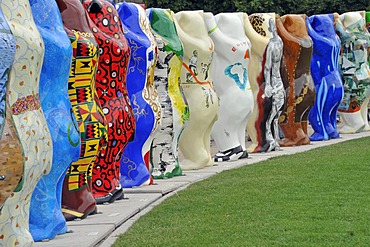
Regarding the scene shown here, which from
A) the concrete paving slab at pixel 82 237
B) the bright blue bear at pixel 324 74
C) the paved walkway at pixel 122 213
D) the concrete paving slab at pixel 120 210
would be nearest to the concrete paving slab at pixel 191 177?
the paved walkway at pixel 122 213

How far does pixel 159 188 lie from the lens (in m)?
11.9

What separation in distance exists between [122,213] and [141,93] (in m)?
2.44

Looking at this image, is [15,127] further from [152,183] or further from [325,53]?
[325,53]

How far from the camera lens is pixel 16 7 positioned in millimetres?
7020

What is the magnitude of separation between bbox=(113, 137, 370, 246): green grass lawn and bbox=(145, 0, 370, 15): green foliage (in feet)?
47.9

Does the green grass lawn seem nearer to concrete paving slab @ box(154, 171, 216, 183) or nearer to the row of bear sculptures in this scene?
concrete paving slab @ box(154, 171, 216, 183)

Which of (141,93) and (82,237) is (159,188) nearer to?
(141,93)

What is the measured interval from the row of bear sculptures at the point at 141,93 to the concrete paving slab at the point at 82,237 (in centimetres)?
10

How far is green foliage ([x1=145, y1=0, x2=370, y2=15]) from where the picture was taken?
93.4 feet

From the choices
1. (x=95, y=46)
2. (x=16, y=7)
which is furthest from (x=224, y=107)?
(x=16, y=7)

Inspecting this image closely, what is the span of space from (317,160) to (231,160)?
132 centimetres

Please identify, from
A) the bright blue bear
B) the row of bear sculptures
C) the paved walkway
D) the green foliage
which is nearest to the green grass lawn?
the paved walkway

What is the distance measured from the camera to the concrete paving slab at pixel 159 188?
38.4 ft

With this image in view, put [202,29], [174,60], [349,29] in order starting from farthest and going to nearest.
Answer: [349,29], [202,29], [174,60]
